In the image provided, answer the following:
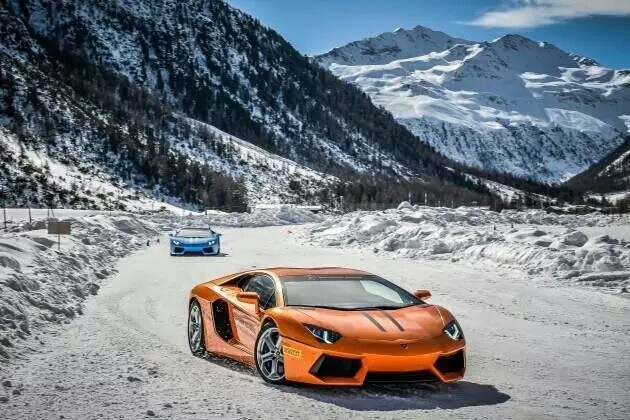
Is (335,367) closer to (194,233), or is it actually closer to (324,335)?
(324,335)

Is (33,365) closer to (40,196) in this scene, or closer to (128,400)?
(128,400)

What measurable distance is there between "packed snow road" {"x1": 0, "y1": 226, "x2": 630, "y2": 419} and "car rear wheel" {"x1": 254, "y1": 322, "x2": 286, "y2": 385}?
0.12 metres

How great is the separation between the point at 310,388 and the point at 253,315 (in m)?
1.01

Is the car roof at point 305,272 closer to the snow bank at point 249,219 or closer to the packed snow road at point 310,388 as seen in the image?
the packed snow road at point 310,388

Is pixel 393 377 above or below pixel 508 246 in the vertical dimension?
below

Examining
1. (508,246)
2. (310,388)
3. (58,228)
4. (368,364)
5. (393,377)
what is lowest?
(310,388)

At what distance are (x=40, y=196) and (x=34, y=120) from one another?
104ft

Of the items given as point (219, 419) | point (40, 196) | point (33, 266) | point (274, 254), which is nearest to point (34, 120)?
point (40, 196)

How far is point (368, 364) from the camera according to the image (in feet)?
19.7

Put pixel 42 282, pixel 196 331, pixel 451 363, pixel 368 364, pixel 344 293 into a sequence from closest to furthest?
1. pixel 368 364
2. pixel 451 363
3. pixel 344 293
4. pixel 196 331
5. pixel 42 282

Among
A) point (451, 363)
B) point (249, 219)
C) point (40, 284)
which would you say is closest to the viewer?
point (451, 363)

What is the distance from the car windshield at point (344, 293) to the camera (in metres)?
6.96

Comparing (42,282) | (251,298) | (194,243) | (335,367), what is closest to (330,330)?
(335,367)

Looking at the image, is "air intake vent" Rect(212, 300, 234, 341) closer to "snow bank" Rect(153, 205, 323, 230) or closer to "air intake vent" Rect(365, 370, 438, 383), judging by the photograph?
"air intake vent" Rect(365, 370, 438, 383)
